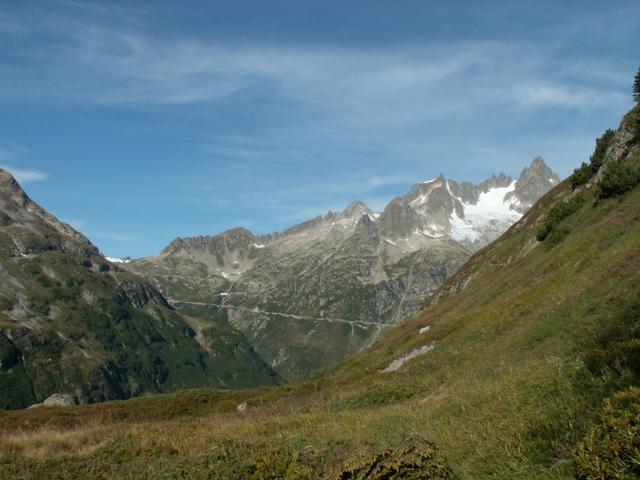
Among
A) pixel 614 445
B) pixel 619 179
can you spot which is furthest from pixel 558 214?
pixel 614 445

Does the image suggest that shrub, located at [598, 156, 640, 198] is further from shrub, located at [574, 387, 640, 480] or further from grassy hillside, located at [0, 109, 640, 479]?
shrub, located at [574, 387, 640, 480]

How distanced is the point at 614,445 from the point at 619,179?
148ft

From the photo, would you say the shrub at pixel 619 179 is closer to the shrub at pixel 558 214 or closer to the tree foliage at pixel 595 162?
the shrub at pixel 558 214

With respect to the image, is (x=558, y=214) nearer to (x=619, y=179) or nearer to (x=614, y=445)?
(x=619, y=179)

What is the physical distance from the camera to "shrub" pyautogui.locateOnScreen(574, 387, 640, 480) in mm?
8234

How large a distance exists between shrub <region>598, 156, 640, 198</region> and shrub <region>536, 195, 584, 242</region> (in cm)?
707

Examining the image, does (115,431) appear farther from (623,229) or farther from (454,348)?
(623,229)

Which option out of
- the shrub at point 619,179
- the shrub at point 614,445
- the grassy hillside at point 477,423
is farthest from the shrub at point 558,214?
the shrub at point 614,445

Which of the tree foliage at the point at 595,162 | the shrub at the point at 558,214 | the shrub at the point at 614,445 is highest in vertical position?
the tree foliage at the point at 595,162

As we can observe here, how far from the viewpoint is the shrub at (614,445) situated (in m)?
8.23

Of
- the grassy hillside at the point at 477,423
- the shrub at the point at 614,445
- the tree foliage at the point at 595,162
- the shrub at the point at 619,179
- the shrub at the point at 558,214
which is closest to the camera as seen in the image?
the shrub at the point at 614,445

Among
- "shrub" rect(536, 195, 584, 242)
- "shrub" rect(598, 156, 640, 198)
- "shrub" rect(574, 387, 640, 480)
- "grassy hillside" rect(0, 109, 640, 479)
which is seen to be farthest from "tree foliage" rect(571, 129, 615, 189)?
"shrub" rect(574, 387, 640, 480)

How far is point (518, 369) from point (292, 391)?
2840 centimetres

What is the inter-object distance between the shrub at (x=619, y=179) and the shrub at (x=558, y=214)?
7.07 m
